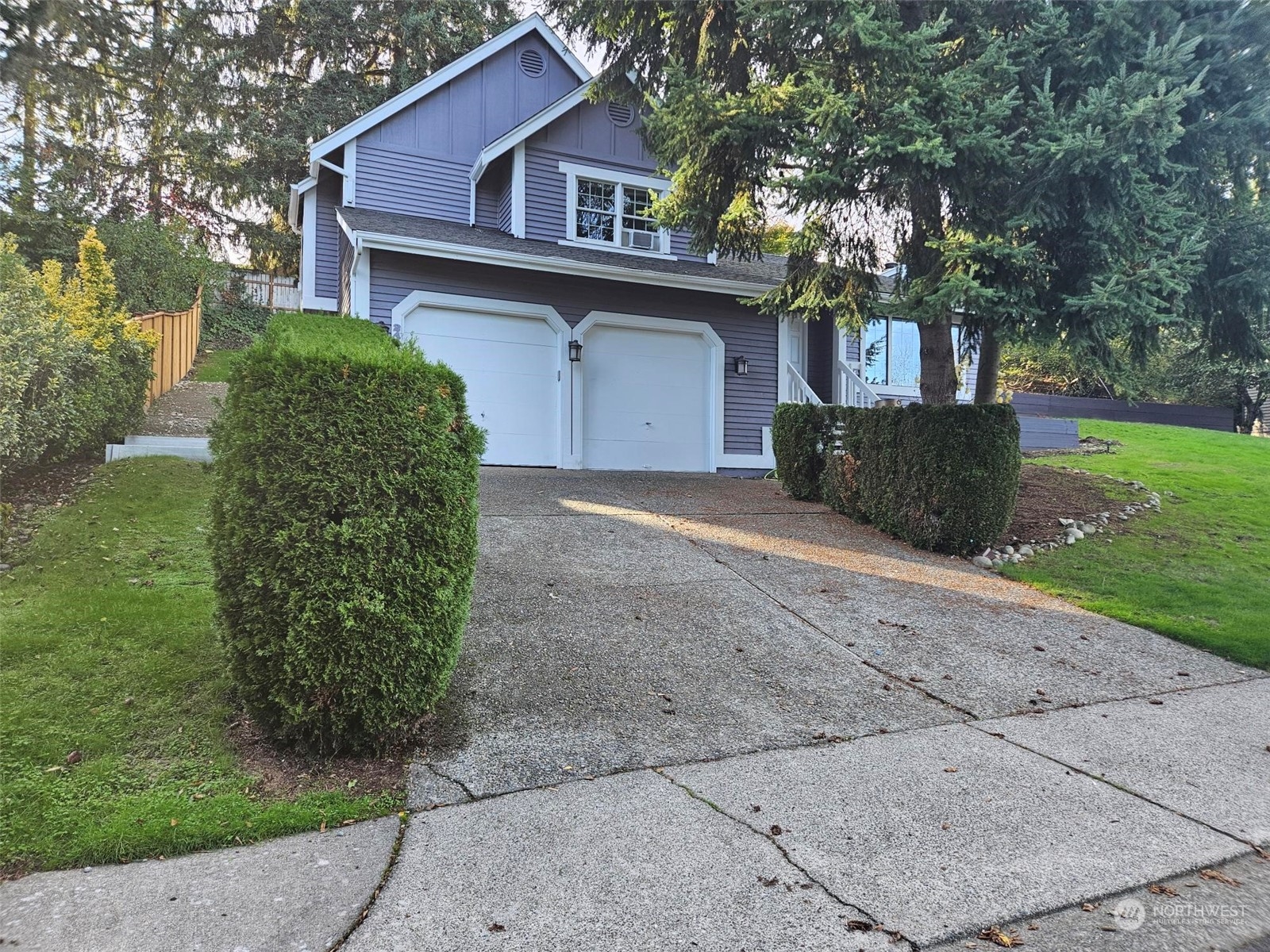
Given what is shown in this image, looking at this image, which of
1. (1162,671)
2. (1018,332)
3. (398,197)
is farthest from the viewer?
(398,197)

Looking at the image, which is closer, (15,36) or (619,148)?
(15,36)

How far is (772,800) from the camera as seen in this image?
3.08 meters

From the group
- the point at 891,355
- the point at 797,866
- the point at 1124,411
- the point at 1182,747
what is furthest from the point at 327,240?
the point at 1124,411

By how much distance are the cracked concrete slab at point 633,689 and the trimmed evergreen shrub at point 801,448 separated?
163 inches

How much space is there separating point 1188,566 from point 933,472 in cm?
254

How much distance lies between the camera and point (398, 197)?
1230cm

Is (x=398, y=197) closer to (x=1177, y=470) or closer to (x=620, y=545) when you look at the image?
(x=620, y=545)

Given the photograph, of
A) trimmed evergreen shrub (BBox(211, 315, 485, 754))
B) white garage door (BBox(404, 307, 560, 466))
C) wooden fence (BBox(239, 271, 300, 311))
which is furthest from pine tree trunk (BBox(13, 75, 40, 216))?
wooden fence (BBox(239, 271, 300, 311))

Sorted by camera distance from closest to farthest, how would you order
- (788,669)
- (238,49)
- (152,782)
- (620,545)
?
(152,782), (788,669), (620,545), (238,49)

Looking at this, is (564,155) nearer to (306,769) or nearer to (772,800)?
(306,769)

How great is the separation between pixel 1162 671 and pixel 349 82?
83.5 ft

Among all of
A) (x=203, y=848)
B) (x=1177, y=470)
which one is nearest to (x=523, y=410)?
(x=203, y=848)

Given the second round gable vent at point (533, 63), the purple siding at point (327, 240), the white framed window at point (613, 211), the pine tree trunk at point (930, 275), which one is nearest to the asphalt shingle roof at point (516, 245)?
the white framed window at point (613, 211)

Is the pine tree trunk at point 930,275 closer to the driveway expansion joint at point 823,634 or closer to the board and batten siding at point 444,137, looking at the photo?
the driveway expansion joint at point 823,634
